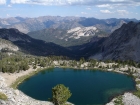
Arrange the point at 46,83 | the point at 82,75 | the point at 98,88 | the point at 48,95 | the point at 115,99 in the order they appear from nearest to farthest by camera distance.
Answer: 1. the point at 115,99
2. the point at 48,95
3. the point at 98,88
4. the point at 46,83
5. the point at 82,75

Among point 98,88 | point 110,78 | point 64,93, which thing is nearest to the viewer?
point 64,93

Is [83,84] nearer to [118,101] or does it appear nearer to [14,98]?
[118,101]

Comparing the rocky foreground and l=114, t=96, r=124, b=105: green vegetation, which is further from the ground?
the rocky foreground

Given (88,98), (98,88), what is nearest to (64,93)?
(88,98)

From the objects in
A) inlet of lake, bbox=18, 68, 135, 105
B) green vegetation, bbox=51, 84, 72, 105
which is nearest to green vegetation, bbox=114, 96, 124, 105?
inlet of lake, bbox=18, 68, 135, 105

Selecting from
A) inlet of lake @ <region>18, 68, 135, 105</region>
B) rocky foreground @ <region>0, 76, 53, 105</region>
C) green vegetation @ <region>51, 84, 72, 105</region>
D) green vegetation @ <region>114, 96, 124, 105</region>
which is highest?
rocky foreground @ <region>0, 76, 53, 105</region>

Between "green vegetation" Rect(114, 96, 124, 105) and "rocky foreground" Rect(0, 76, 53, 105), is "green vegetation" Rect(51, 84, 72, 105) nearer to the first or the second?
"rocky foreground" Rect(0, 76, 53, 105)

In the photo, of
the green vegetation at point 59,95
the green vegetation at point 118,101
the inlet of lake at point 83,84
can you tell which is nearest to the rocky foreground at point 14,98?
the green vegetation at point 59,95

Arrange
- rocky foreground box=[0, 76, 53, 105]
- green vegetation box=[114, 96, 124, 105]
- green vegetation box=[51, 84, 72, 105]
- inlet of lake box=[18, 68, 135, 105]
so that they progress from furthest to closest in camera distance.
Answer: inlet of lake box=[18, 68, 135, 105] < green vegetation box=[114, 96, 124, 105] < green vegetation box=[51, 84, 72, 105] < rocky foreground box=[0, 76, 53, 105]

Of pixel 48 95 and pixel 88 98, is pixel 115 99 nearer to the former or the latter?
pixel 88 98

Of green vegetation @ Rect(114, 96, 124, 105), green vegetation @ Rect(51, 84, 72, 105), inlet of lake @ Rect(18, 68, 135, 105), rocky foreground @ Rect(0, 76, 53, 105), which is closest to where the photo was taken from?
rocky foreground @ Rect(0, 76, 53, 105)
